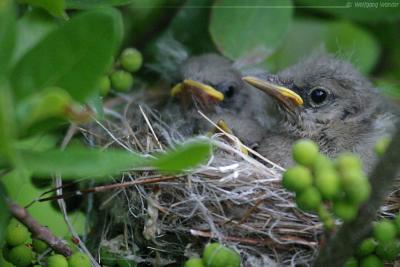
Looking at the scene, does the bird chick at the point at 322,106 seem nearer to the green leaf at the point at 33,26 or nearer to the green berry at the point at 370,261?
the green berry at the point at 370,261

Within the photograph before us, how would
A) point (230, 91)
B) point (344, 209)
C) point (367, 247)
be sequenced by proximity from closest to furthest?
point (344, 209) < point (367, 247) < point (230, 91)

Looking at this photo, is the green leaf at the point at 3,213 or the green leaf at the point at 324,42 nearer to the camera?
the green leaf at the point at 3,213

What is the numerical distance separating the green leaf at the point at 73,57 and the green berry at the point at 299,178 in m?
0.41

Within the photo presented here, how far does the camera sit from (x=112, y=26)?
5.24ft

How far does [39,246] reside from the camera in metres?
1.95

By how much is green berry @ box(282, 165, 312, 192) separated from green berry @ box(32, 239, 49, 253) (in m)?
0.70

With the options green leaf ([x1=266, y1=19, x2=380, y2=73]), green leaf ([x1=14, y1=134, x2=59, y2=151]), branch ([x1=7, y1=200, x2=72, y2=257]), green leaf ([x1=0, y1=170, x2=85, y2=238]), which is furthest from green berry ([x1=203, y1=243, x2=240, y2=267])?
green leaf ([x1=266, y1=19, x2=380, y2=73])

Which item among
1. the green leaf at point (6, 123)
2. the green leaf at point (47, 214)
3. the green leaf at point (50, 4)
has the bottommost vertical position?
the green leaf at point (47, 214)

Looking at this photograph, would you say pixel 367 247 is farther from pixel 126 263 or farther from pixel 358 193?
pixel 126 263

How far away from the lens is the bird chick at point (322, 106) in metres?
2.67

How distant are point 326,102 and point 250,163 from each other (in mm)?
525

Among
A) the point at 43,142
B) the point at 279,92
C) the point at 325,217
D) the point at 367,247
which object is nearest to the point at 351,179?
the point at 325,217

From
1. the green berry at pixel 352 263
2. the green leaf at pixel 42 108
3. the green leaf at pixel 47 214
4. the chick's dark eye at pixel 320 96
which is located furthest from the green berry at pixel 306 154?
the green leaf at pixel 47 214

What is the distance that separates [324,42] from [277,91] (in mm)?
495
